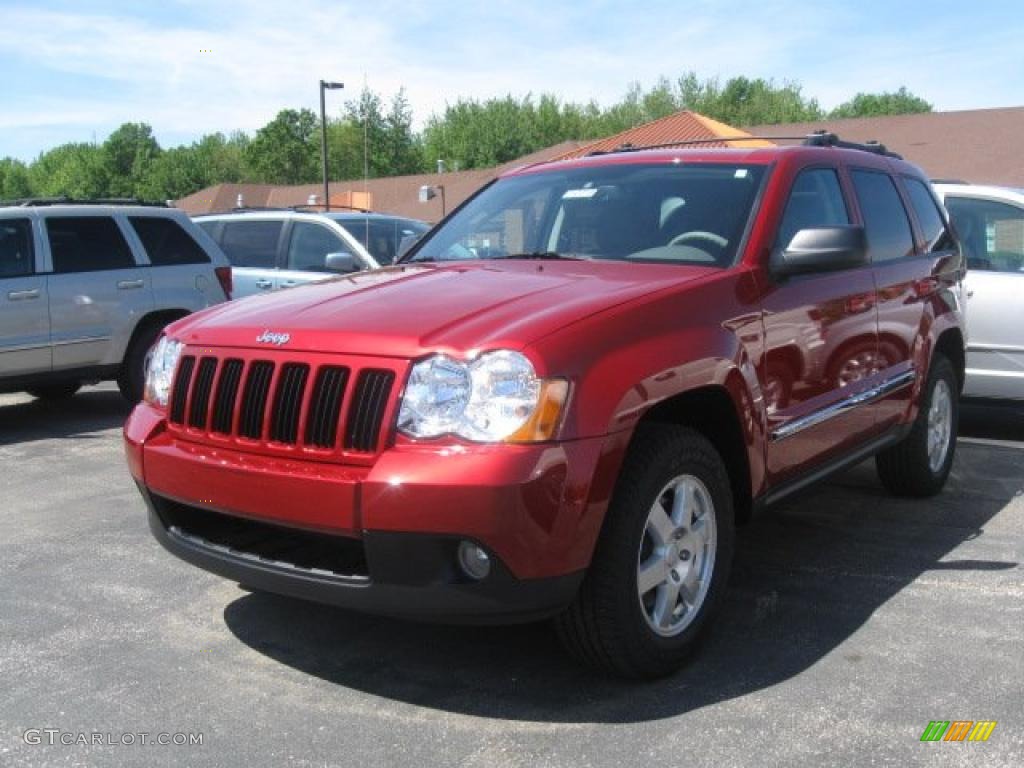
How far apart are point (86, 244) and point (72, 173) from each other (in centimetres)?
11977

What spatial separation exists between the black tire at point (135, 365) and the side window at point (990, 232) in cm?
650

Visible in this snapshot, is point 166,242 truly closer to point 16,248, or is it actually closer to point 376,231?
point 16,248

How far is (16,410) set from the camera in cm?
988

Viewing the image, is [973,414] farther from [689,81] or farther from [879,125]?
[689,81]

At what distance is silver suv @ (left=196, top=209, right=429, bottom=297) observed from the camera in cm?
1023

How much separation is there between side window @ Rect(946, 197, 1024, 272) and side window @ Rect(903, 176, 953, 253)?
1.83 m

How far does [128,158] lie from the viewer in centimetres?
10938

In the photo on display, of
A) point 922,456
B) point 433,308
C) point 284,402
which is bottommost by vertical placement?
point 922,456

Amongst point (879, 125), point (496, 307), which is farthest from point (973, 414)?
point (879, 125)

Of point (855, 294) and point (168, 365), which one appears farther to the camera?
point (855, 294)

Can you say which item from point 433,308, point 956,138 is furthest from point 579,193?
point 956,138

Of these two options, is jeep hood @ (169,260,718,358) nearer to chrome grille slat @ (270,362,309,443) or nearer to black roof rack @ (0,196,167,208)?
chrome grille slat @ (270,362,309,443)

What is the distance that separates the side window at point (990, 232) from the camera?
765 centimetres

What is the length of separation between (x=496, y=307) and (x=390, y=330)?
0.36 m
